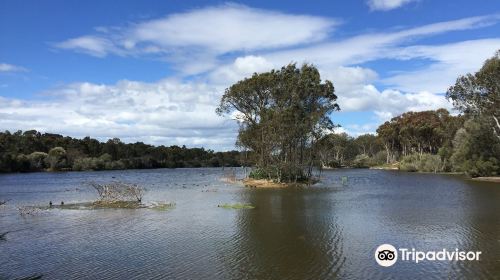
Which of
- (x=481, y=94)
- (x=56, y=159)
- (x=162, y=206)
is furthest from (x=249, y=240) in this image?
(x=56, y=159)

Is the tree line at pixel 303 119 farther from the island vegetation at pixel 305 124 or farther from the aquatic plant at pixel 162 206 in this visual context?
the aquatic plant at pixel 162 206

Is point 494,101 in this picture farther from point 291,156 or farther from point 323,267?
point 323,267

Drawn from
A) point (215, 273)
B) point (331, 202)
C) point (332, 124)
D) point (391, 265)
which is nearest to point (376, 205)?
point (331, 202)

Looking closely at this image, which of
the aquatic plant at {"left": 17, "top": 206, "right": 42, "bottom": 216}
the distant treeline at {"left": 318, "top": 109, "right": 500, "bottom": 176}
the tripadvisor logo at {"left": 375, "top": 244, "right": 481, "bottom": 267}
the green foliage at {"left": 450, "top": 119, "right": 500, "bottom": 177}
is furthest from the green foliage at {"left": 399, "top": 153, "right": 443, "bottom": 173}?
the tripadvisor logo at {"left": 375, "top": 244, "right": 481, "bottom": 267}

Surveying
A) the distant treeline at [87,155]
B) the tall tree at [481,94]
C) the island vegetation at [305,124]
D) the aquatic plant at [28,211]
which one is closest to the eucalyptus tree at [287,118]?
the island vegetation at [305,124]

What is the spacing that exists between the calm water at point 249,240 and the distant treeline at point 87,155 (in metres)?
91.6

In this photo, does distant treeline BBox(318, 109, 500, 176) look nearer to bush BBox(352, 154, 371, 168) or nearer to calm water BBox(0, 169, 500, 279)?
bush BBox(352, 154, 371, 168)

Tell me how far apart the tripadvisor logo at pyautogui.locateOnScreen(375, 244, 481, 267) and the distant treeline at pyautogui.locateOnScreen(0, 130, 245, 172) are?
104073 mm

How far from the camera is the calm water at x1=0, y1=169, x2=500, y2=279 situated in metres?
16.3

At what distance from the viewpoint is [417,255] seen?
58.9ft

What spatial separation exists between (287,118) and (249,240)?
36064 millimetres

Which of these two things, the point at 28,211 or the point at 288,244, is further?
the point at 28,211

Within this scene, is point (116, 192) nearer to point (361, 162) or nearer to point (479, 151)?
point (479, 151)

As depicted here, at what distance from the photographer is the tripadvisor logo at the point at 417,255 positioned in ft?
56.6
